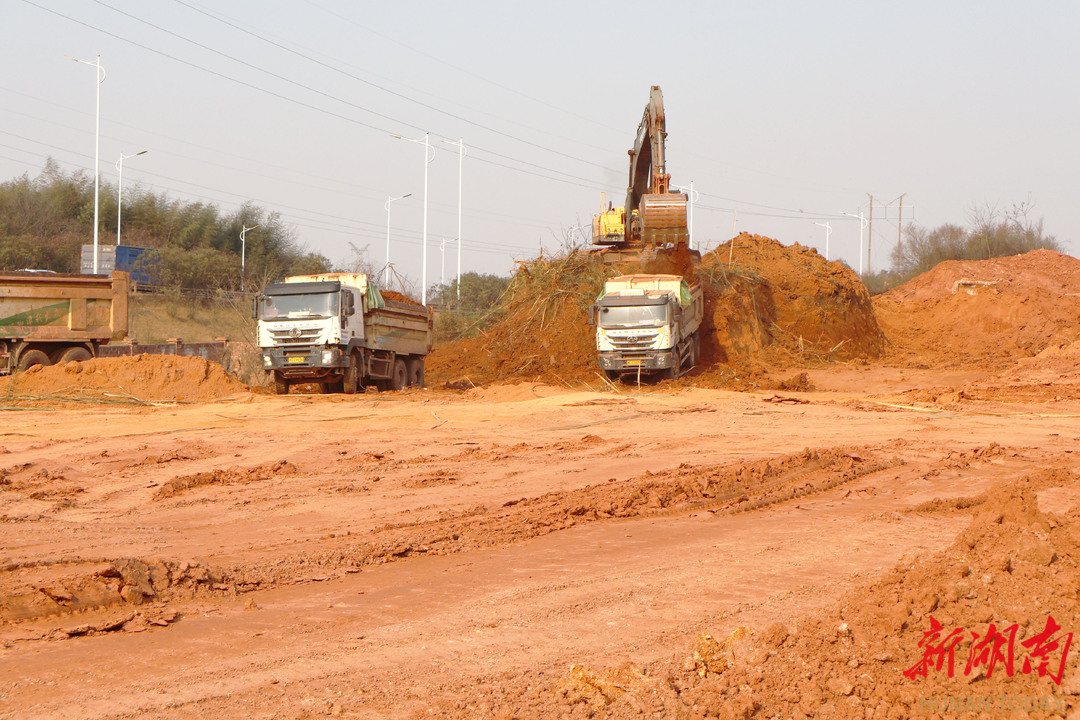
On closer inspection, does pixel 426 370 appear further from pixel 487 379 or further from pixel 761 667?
pixel 761 667

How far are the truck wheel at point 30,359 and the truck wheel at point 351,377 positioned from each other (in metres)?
7.78

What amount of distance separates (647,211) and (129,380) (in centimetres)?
1272

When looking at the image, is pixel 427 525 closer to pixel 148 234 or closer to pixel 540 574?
pixel 540 574

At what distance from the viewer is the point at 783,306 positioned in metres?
32.5

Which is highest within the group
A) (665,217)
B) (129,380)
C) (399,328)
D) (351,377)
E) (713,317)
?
(665,217)

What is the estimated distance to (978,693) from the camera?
4.04 meters

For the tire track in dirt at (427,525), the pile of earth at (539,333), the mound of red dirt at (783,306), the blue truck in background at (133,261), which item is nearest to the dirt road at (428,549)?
the tire track in dirt at (427,525)

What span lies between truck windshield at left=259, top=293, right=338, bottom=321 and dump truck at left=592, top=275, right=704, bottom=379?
657 centimetres

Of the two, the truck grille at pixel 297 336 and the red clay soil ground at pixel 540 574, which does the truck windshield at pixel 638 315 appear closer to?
the truck grille at pixel 297 336

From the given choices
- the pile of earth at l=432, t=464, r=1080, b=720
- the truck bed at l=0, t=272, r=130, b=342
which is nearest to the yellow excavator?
the truck bed at l=0, t=272, r=130, b=342

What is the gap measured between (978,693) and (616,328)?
1925cm

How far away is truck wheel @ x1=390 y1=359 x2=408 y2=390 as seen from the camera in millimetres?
25186

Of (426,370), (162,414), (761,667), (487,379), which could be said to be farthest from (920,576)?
(426,370)

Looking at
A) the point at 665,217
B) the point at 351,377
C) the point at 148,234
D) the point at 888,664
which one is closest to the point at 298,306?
the point at 351,377
